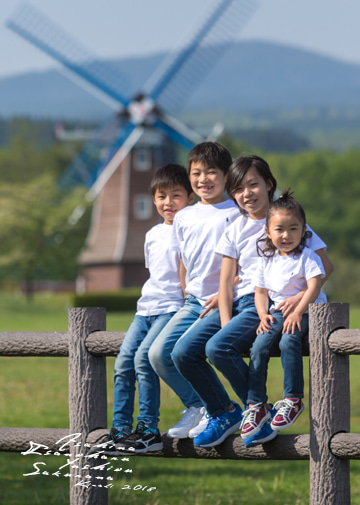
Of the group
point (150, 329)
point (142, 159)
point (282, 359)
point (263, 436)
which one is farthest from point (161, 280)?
point (142, 159)

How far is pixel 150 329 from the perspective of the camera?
4.00 meters

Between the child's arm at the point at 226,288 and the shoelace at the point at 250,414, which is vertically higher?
the child's arm at the point at 226,288

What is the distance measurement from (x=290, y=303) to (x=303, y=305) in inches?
2.9

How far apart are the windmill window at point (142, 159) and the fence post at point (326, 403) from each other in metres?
37.1

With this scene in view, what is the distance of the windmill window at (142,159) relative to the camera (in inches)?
1590

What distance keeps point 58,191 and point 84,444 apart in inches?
1542

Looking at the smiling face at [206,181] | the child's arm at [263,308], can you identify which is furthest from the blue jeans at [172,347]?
the smiling face at [206,181]

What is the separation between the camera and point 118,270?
140ft

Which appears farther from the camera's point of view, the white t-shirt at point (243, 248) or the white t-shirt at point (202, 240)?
the white t-shirt at point (202, 240)

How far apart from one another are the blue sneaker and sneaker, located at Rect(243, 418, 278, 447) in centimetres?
16

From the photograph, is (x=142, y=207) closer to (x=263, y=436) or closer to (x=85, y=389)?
(x=85, y=389)

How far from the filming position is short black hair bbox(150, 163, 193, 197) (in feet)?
13.8

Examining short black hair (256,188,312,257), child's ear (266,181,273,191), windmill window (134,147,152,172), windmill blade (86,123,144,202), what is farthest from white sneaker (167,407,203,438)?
windmill window (134,147,152,172)

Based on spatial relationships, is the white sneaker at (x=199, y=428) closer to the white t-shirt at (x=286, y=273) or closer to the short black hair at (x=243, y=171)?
the white t-shirt at (x=286, y=273)
